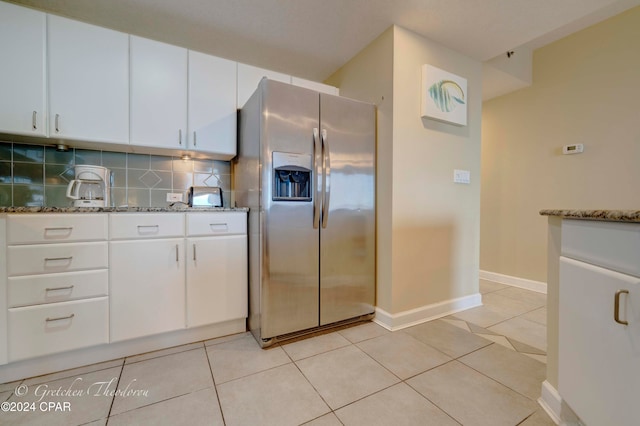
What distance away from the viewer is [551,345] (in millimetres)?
1182

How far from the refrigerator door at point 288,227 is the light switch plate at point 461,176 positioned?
4.67ft

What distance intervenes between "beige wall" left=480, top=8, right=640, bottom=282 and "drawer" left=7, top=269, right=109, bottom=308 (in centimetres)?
403

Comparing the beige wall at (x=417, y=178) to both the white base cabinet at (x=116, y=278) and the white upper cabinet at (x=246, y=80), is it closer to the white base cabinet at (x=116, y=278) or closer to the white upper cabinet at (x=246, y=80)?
the white upper cabinet at (x=246, y=80)

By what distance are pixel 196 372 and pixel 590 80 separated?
4.17m

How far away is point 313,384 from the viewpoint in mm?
1396

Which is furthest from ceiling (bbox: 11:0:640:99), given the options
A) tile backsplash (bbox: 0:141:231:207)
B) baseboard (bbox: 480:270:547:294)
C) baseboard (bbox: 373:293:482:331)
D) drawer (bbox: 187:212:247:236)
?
baseboard (bbox: 480:270:547:294)

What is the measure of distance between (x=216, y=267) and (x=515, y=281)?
135 inches

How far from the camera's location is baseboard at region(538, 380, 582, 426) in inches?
43.6

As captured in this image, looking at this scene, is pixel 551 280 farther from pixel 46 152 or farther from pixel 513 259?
pixel 46 152

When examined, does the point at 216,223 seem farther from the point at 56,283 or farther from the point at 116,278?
the point at 56,283

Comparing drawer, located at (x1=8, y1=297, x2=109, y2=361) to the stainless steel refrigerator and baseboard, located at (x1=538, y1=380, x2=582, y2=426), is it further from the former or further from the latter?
baseboard, located at (x1=538, y1=380, x2=582, y2=426)

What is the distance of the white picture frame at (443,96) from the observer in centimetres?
215

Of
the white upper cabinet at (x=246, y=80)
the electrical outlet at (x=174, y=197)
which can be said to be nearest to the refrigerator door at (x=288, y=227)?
the white upper cabinet at (x=246, y=80)

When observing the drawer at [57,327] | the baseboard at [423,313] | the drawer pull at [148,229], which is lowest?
the baseboard at [423,313]
